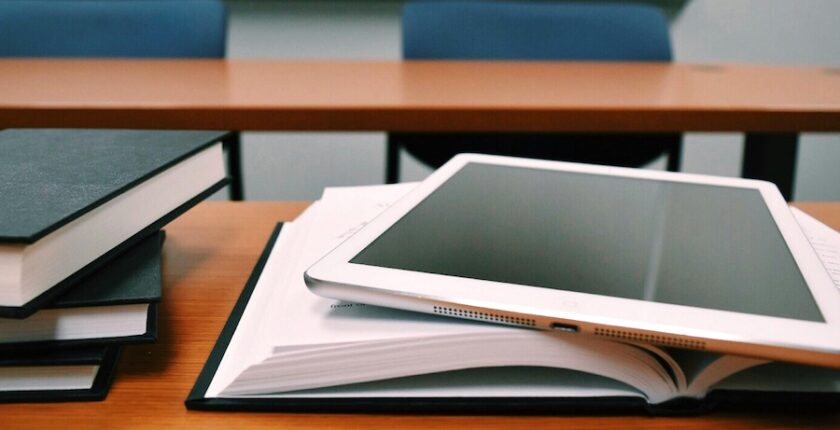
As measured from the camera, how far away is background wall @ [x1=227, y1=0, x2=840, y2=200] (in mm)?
2227

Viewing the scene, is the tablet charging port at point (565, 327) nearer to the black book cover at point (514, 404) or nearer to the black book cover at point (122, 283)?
the black book cover at point (514, 404)

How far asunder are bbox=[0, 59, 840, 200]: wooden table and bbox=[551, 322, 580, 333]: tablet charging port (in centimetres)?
55

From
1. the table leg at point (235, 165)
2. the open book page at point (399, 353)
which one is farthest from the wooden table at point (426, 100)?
the open book page at point (399, 353)

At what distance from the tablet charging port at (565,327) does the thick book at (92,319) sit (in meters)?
0.20

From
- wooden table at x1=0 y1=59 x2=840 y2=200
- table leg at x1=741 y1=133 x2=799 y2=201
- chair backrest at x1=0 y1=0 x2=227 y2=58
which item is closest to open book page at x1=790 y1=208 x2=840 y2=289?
wooden table at x1=0 y1=59 x2=840 y2=200

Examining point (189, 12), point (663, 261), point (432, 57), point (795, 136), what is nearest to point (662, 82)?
point (795, 136)

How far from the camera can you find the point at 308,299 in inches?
A: 15.2

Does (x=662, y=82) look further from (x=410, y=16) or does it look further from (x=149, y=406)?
(x=149, y=406)

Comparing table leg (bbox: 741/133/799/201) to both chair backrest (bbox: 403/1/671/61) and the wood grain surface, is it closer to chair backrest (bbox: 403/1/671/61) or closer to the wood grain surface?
the wood grain surface

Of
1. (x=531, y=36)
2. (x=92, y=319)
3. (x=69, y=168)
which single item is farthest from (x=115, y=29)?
(x=92, y=319)

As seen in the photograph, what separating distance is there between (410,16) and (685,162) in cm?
144

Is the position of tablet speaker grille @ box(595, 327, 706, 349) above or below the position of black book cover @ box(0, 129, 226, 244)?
below

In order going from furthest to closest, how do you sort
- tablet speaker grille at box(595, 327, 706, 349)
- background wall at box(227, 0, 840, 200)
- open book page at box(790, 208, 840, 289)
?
background wall at box(227, 0, 840, 200), open book page at box(790, 208, 840, 289), tablet speaker grille at box(595, 327, 706, 349)

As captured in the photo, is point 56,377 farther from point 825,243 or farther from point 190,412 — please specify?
point 825,243
